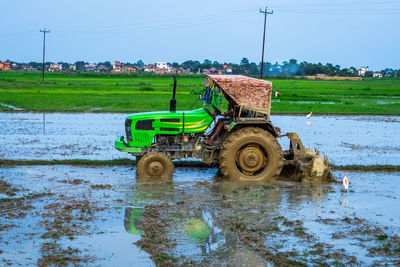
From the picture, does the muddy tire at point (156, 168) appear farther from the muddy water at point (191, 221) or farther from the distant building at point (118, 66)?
the distant building at point (118, 66)

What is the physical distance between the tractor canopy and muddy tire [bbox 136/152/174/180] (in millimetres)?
1920

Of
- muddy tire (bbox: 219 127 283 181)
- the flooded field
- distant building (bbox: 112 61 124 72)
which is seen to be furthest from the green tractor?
distant building (bbox: 112 61 124 72)

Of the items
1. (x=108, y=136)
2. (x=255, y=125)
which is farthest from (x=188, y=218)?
(x=108, y=136)

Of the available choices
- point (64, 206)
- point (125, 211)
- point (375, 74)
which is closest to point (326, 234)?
point (125, 211)

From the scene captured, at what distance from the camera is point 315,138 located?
19.0 m

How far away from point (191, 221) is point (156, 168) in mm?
3034

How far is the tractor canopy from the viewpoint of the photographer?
1119 cm

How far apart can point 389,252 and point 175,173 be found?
619 centimetres

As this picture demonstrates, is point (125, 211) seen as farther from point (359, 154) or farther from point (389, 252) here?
point (359, 154)

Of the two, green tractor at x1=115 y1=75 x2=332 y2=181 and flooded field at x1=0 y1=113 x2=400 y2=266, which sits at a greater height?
green tractor at x1=115 y1=75 x2=332 y2=181

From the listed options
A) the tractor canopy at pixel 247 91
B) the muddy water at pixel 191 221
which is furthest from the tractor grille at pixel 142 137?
the tractor canopy at pixel 247 91

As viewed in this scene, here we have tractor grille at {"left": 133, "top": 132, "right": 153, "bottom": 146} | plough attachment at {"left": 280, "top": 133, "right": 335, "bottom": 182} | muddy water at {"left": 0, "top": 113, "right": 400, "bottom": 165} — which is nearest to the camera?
tractor grille at {"left": 133, "top": 132, "right": 153, "bottom": 146}

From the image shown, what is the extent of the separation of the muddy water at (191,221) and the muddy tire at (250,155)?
336 mm

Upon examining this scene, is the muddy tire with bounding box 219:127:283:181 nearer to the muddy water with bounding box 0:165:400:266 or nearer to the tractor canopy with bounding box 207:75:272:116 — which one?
the muddy water with bounding box 0:165:400:266
